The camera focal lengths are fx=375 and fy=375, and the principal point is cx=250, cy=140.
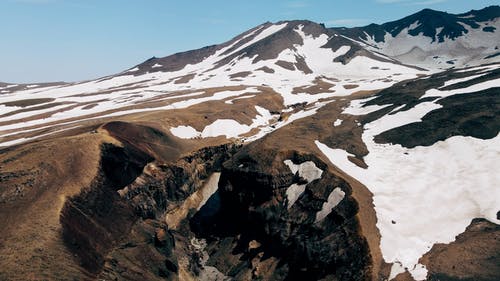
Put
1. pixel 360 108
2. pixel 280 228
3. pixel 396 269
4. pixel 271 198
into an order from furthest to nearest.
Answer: pixel 360 108, pixel 271 198, pixel 280 228, pixel 396 269

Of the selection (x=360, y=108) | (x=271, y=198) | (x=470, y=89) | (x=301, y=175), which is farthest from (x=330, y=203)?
(x=360, y=108)

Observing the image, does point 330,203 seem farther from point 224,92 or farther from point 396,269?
point 224,92

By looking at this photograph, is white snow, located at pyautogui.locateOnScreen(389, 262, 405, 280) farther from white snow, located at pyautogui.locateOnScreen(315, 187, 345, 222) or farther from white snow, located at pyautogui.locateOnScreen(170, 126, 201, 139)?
white snow, located at pyautogui.locateOnScreen(170, 126, 201, 139)

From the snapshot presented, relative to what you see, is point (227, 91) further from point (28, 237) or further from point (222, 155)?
point (28, 237)

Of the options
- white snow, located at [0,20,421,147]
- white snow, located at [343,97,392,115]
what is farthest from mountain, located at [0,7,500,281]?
white snow, located at [0,20,421,147]

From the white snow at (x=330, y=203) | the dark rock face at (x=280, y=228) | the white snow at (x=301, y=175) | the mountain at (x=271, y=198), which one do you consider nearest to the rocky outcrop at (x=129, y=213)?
the mountain at (x=271, y=198)

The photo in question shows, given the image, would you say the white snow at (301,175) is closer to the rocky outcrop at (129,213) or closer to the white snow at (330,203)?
the white snow at (330,203)
